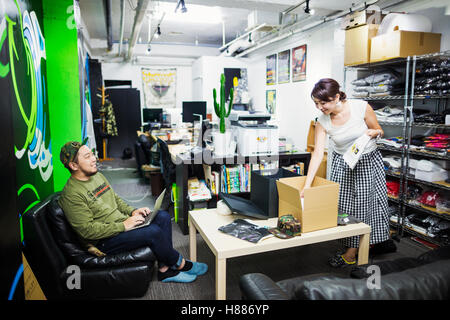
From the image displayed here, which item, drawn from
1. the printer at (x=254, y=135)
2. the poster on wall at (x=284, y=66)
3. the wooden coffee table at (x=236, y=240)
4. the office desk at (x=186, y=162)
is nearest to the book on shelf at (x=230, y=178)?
the office desk at (x=186, y=162)

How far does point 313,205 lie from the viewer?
1.91 meters

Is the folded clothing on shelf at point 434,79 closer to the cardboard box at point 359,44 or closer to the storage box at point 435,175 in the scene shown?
the cardboard box at point 359,44

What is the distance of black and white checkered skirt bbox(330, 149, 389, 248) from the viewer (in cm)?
253

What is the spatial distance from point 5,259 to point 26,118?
0.97 m

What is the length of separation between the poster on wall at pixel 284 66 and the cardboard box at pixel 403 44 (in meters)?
3.16

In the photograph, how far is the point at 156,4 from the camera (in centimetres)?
554

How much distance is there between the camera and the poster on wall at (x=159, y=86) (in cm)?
974

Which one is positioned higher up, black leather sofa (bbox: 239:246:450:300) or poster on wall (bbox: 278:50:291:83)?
poster on wall (bbox: 278:50:291:83)

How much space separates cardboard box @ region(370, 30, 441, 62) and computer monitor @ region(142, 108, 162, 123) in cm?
538

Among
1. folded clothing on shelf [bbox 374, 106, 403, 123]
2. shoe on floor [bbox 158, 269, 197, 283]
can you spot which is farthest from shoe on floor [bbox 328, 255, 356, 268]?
folded clothing on shelf [bbox 374, 106, 403, 123]

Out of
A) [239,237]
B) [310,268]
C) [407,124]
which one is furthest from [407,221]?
[239,237]

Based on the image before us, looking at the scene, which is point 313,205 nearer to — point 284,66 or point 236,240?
point 236,240

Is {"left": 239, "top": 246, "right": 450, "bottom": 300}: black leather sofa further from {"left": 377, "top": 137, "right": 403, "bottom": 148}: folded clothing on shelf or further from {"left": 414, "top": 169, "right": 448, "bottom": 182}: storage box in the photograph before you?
{"left": 377, "top": 137, "right": 403, "bottom": 148}: folded clothing on shelf

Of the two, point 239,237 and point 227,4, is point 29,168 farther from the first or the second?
point 227,4
